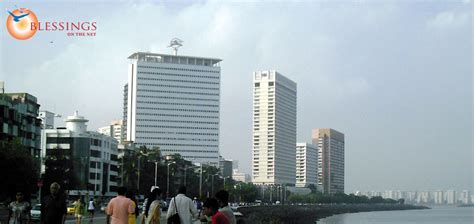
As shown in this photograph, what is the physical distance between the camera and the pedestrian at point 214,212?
11.4m

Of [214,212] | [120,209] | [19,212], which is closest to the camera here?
[214,212]

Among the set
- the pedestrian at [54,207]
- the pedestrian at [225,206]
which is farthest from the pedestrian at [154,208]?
the pedestrian at [225,206]

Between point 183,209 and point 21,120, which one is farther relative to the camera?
point 21,120

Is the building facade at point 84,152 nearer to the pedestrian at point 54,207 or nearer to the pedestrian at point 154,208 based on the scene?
the pedestrian at point 154,208

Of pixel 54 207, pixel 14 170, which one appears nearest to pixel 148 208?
pixel 54 207

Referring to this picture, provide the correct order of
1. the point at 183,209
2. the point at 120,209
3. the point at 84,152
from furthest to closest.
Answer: the point at 84,152 < the point at 120,209 < the point at 183,209

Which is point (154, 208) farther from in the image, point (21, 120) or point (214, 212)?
point (21, 120)

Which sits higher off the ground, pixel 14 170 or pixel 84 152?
pixel 84 152

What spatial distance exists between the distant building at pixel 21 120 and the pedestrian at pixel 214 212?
231 feet

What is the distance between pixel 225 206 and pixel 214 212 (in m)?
0.48

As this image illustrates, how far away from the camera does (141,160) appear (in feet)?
372

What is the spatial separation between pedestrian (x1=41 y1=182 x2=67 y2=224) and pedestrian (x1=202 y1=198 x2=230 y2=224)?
370 centimetres

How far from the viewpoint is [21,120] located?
89.7 metres

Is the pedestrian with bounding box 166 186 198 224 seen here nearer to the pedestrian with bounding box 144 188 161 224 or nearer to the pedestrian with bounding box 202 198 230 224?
the pedestrian with bounding box 144 188 161 224
